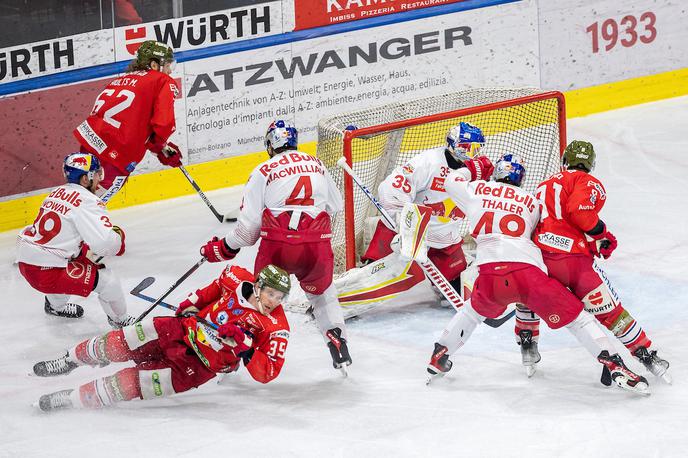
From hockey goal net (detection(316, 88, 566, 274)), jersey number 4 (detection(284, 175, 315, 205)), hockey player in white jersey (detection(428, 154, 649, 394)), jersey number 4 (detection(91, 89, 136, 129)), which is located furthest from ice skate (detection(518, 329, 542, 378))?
jersey number 4 (detection(91, 89, 136, 129))

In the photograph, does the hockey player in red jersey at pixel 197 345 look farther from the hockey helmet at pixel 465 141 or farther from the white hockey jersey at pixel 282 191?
the hockey helmet at pixel 465 141

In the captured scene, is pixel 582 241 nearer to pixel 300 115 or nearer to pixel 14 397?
pixel 14 397

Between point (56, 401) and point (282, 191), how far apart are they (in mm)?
1235

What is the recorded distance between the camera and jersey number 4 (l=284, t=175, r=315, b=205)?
5219 mm

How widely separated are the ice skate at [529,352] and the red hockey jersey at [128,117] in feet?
7.30

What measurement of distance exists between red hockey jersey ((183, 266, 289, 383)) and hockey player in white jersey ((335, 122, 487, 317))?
1.31 m

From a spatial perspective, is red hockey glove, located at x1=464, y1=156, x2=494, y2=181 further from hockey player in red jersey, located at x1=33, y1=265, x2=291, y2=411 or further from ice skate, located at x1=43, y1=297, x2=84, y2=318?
ice skate, located at x1=43, y1=297, x2=84, y2=318

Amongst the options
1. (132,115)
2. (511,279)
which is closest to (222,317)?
(511,279)

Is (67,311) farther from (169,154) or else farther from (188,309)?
(188,309)

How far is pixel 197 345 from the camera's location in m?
4.66

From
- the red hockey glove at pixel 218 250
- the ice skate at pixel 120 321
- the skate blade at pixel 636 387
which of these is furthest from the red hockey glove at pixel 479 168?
the ice skate at pixel 120 321

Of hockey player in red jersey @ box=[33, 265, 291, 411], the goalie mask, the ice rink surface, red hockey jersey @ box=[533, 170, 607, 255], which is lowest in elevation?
the ice rink surface

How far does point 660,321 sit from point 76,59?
378 cm

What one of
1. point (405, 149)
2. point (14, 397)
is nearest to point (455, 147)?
point (405, 149)
